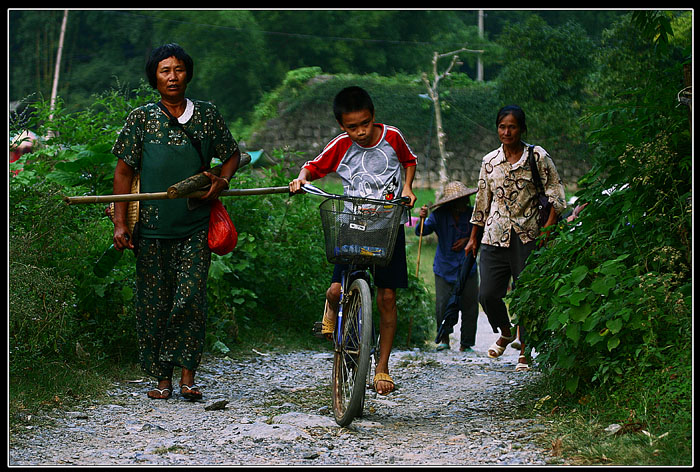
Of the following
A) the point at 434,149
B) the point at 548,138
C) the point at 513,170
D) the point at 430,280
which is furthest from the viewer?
the point at 434,149

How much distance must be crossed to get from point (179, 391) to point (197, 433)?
3.98 feet

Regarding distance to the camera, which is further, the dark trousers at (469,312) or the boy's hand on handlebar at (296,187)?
the dark trousers at (469,312)

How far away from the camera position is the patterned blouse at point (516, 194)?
22.1 ft

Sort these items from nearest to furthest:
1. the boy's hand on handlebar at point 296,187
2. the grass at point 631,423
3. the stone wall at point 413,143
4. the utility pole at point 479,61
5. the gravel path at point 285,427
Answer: the grass at point 631,423
the gravel path at point 285,427
the boy's hand on handlebar at point 296,187
the stone wall at point 413,143
the utility pole at point 479,61

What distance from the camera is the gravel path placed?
13.7 ft

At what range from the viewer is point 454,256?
8.81 metres

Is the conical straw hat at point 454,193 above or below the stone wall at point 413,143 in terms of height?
below

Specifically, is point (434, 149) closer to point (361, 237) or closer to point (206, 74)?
point (206, 74)

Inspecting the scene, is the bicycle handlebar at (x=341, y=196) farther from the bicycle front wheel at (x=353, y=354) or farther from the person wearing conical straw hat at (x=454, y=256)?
the person wearing conical straw hat at (x=454, y=256)

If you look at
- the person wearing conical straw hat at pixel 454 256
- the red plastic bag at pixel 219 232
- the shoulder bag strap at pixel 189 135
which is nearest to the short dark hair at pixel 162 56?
the shoulder bag strap at pixel 189 135

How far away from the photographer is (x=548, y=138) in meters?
25.9

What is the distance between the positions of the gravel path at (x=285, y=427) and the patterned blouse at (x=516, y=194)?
1068 millimetres

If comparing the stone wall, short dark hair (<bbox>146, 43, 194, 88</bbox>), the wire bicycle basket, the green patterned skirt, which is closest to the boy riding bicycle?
the wire bicycle basket

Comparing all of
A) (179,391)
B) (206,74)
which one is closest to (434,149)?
(206,74)
